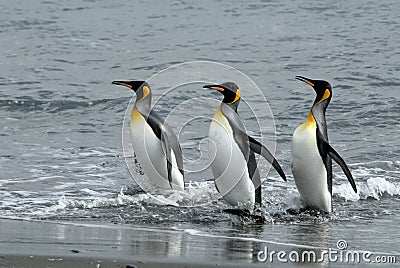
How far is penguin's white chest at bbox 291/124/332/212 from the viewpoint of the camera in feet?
22.6

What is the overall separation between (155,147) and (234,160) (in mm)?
1286

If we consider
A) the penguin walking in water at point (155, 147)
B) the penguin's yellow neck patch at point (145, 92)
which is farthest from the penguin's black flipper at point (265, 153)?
the penguin's yellow neck patch at point (145, 92)

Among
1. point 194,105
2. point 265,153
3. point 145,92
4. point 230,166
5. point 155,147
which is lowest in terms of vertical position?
point 230,166

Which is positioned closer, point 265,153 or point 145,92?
point 265,153

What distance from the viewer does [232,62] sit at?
47.8ft

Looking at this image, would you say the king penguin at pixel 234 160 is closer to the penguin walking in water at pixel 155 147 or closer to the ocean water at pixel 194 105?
the ocean water at pixel 194 105

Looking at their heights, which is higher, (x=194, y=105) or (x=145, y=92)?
(x=194, y=105)

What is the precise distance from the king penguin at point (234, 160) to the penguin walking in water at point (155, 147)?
0.89 meters

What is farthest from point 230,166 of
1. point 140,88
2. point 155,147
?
point 140,88

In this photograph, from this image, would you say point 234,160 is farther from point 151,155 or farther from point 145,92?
point 145,92

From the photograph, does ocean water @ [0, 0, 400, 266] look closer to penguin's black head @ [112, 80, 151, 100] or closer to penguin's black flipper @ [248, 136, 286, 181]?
penguin's black flipper @ [248, 136, 286, 181]

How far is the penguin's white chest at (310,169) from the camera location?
6875 mm

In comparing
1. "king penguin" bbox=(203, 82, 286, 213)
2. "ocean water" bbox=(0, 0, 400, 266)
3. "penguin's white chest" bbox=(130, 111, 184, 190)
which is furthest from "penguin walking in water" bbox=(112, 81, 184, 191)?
"king penguin" bbox=(203, 82, 286, 213)

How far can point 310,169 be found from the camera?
22.6ft
